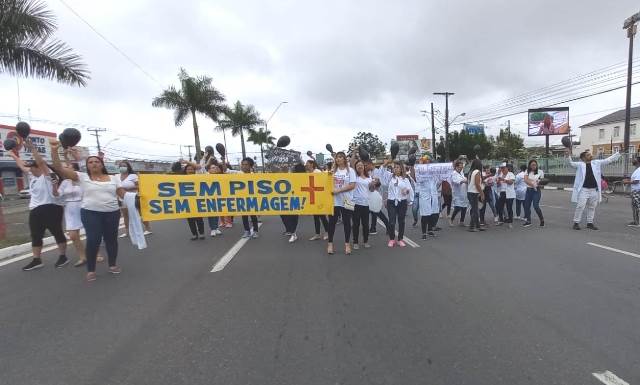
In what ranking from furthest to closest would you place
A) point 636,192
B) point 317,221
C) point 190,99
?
point 190,99, point 636,192, point 317,221

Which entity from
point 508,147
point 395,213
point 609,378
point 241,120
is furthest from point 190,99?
point 508,147

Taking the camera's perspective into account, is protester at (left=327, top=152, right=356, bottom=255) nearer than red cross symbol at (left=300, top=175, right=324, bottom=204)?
Yes

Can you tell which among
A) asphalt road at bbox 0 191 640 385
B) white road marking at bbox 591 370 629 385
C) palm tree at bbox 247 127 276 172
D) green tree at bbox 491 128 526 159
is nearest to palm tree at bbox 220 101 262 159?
palm tree at bbox 247 127 276 172

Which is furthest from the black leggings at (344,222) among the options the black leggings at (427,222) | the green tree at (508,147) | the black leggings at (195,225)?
the green tree at (508,147)

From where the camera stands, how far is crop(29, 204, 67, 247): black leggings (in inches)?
214

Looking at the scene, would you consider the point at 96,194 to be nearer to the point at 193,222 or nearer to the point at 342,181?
the point at 193,222

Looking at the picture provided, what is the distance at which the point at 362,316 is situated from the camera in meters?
3.50

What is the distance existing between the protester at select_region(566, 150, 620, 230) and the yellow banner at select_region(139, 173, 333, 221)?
610 centimetres

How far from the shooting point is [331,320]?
3.42 meters

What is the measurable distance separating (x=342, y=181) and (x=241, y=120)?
104 feet

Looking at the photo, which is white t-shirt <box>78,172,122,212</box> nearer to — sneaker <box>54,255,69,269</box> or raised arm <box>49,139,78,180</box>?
raised arm <box>49,139,78,180</box>

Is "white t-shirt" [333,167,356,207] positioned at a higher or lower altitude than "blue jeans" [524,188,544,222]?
higher

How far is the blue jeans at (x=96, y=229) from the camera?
4703 mm

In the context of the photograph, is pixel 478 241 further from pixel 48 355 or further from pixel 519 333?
pixel 48 355
